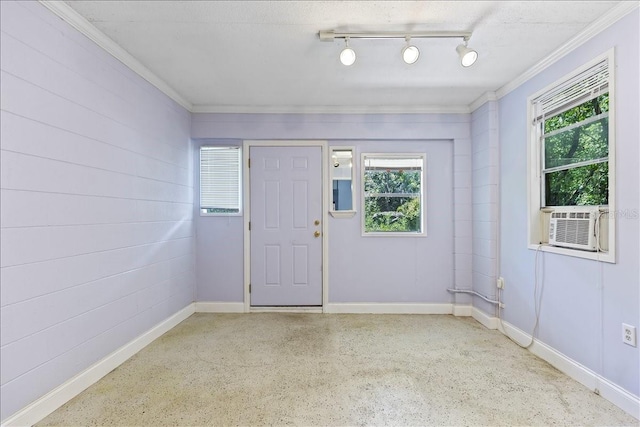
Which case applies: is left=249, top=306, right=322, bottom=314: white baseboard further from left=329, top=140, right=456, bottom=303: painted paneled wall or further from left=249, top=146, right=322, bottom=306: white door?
left=329, top=140, right=456, bottom=303: painted paneled wall

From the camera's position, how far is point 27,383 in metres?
1.69

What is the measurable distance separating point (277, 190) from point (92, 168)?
197 centimetres

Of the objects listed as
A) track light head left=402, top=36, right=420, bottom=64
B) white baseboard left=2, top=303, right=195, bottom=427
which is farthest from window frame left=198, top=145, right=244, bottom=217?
track light head left=402, top=36, right=420, bottom=64

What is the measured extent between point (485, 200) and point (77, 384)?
151 inches

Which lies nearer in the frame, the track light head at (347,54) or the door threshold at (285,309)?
the track light head at (347,54)

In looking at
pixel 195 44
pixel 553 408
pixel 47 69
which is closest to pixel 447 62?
pixel 195 44

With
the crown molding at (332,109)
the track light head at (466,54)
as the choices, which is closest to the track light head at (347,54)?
the track light head at (466,54)

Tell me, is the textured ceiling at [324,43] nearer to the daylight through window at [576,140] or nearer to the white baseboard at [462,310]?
the daylight through window at [576,140]

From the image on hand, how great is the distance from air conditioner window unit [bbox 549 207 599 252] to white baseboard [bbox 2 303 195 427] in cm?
350

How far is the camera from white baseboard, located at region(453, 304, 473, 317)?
12.0ft

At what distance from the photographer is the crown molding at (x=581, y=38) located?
1.87m

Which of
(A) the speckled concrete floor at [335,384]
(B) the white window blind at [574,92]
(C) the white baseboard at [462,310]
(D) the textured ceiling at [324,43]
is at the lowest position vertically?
(A) the speckled concrete floor at [335,384]

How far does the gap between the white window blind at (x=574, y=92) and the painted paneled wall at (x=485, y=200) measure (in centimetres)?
61

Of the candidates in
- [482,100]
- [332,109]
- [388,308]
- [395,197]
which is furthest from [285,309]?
[482,100]
